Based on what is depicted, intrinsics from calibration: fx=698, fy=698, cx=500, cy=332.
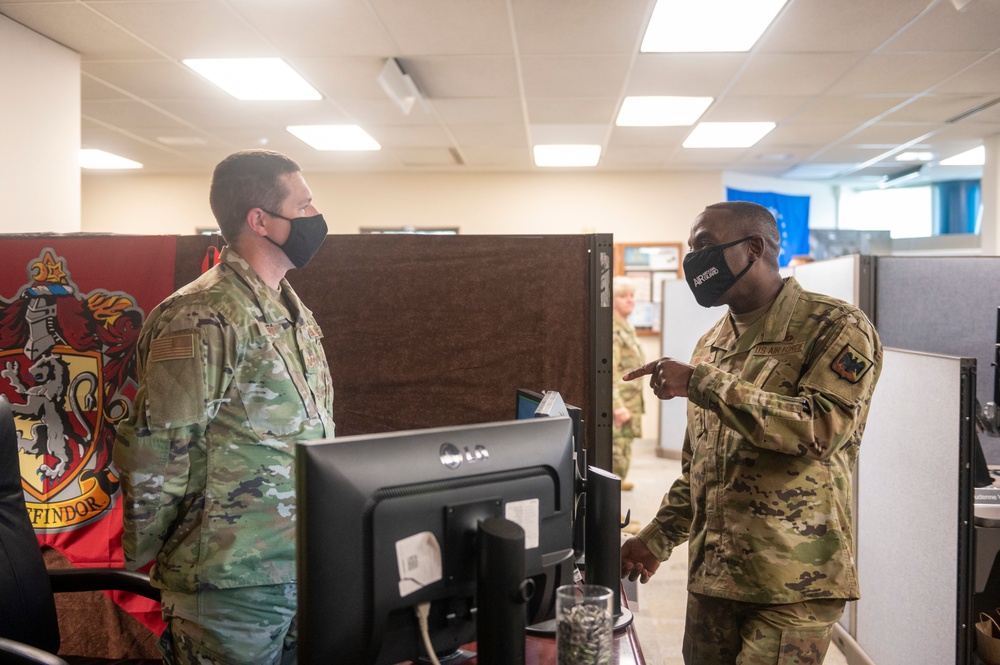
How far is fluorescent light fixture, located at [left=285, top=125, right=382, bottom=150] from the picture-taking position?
219 inches

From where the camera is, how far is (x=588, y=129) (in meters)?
5.61

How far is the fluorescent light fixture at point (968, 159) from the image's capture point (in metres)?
6.47

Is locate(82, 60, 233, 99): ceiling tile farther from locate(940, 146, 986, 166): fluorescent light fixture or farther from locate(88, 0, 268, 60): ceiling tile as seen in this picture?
locate(940, 146, 986, 166): fluorescent light fixture

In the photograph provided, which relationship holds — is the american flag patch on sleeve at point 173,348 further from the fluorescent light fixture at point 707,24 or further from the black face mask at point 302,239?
the fluorescent light fixture at point 707,24

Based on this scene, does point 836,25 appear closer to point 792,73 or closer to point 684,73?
point 792,73

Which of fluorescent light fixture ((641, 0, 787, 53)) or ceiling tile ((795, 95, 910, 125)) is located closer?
fluorescent light fixture ((641, 0, 787, 53))

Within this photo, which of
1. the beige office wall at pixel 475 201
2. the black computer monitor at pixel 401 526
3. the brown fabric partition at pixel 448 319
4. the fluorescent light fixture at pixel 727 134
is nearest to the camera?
the black computer monitor at pixel 401 526

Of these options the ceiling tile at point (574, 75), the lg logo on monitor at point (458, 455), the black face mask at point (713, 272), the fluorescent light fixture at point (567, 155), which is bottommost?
the lg logo on monitor at point (458, 455)

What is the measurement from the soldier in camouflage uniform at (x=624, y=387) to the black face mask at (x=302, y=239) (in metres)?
3.02

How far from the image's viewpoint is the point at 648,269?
24.4 feet

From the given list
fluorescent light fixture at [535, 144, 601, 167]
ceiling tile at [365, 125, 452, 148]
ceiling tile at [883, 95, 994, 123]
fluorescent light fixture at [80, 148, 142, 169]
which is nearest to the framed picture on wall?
fluorescent light fixture at [535, 144, 601, 167]

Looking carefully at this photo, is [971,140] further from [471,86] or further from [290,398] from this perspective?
[290,398]

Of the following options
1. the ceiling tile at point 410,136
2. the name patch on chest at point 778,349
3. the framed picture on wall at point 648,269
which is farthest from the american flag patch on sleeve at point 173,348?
the framed picture on wall at point 648,269

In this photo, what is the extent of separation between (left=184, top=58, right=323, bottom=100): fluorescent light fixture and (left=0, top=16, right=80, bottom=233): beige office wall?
0.69 meters
